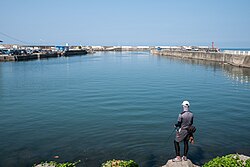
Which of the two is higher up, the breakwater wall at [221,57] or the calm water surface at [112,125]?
the breakwater wall at [221,57]

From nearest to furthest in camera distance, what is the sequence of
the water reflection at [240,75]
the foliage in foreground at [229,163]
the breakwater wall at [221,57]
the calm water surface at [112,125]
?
the foliage in foreground at [229,163] → the calm water surface at [112,125] → the water reflection at [240,75] → the breakwater wall at [221,57]

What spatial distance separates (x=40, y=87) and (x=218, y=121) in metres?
18.7

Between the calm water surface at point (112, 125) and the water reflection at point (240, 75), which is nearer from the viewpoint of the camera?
the calm water surface at point (112, 125)

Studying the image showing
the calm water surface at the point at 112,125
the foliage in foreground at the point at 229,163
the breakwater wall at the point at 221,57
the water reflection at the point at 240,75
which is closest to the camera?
the foliage in foreground at the point at 229,163

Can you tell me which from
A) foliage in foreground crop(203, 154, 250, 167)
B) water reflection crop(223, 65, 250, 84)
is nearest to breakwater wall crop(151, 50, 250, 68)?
water reflection crop(223, 65, 250, 84)

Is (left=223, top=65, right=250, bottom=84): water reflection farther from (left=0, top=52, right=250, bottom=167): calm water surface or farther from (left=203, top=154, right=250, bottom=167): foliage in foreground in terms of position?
(left=203, top=154, right=250, bottom=167): foliage in foreground

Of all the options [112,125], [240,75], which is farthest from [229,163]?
[240,75]

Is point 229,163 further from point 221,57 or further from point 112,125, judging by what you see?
point 221,57

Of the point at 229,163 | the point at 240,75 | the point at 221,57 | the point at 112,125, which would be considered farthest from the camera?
the point at 221,57

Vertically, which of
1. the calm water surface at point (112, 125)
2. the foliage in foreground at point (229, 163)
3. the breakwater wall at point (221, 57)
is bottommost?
the calm water surface at point (112, 125)

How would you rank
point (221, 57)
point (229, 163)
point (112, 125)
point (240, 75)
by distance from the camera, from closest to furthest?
point (229, 163) → point (112, 125) → point (240, 75) → point (221, 57)

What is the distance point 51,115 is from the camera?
15234 millimetres

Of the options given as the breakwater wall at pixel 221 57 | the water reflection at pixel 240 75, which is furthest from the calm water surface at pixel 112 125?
the breakwater wall at pixel 221 57

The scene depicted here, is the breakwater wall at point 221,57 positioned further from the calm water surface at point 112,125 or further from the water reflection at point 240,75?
the calm water surface at point 112,125
